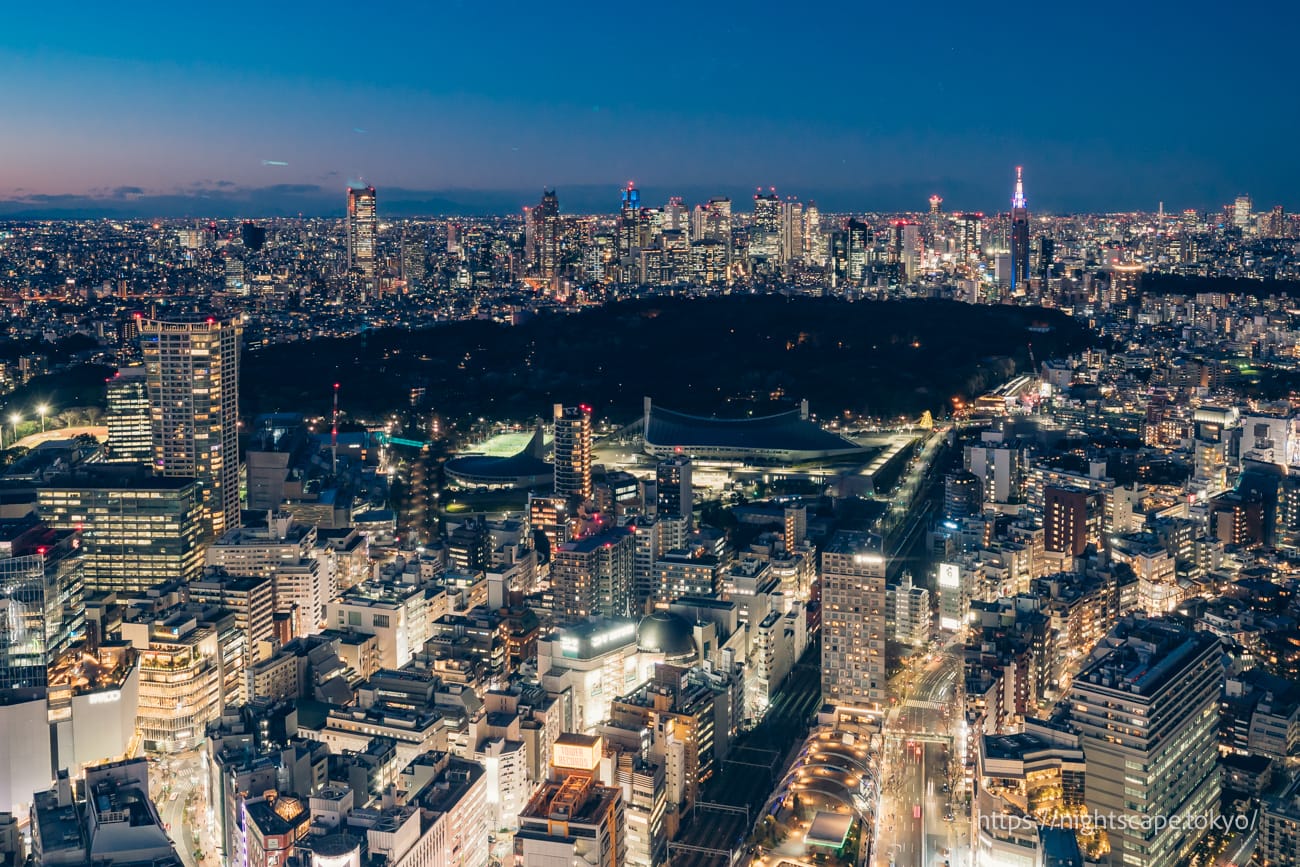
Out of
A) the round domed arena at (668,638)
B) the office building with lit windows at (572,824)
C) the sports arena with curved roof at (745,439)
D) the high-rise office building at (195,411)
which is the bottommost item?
the office building with lit windows at (572,824)

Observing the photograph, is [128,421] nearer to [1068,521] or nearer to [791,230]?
[1068,521]

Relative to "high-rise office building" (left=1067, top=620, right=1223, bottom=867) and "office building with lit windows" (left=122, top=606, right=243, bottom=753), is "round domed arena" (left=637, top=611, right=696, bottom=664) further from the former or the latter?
"office building with lit windows" (left=122, top=606, right=243, bottom=753)

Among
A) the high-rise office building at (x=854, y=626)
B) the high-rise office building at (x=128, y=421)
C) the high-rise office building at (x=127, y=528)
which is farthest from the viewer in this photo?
the high-rise office building at (x=128, y=421)

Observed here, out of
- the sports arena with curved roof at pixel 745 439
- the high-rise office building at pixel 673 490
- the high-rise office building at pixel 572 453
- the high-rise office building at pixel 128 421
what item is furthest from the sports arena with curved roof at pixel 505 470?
the high-rise office building at pixel 128 421

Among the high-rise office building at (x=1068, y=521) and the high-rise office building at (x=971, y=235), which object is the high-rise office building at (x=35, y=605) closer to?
the high-rise office building at (x=1068, y=521)

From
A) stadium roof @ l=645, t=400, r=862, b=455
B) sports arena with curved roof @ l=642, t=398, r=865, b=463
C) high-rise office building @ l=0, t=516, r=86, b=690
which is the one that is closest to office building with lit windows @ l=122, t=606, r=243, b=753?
high-rise office building @ l=0, t=516, r=86, b=690

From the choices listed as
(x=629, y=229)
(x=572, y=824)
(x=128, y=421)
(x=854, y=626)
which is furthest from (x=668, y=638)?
(x=629, y=229)
